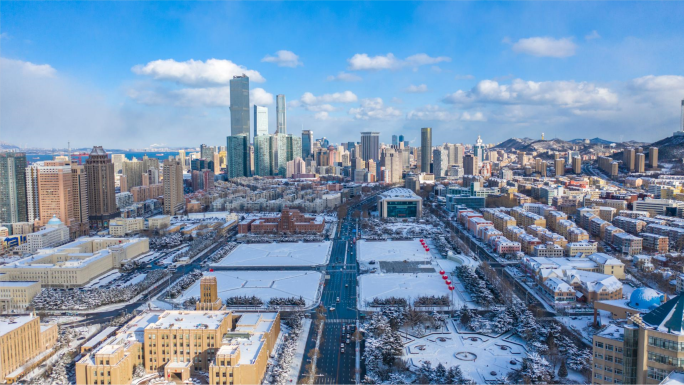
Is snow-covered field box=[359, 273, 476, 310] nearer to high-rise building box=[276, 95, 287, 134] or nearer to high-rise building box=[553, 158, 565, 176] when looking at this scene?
high-rise building box=[553, 158, 565, 176]

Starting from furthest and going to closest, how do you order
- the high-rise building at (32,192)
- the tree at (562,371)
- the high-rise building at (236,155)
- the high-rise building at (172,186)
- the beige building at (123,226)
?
1. the high-rise building at (236,155)
2. the high-rise building at (172,186)
3. the beige building at (123,226)
4. the high-rise building at (32,192)
5. the tree at (562,371)

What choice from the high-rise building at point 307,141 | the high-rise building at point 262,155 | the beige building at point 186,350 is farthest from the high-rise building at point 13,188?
the high-rise building at point 307,141

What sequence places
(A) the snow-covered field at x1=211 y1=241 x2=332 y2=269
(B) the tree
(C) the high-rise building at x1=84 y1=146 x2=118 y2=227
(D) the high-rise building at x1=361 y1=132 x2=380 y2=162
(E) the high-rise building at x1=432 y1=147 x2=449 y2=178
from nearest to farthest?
1. (B) the tree
2. (A) the snow-covered field at x1=211 y1=241 x2=332 y2=269
3. (C) the high-rise building at x1=84 y1=146 x2=118 y2=227
4. (E) the high-rise building at x1=432 y1=147 x2=449 y2=178
5. (D) the high-rise building at x1=361 y1=132 x2=380 y2=162

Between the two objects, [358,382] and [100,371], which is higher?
[100,371]

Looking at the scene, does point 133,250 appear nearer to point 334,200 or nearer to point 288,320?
point 288,320

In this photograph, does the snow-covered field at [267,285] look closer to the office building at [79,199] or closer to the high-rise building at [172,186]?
the office building at [79,199]

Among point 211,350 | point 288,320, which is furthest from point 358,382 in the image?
point 288,320

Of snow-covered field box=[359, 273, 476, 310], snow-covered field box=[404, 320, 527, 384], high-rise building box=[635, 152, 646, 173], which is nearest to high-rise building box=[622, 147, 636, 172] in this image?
high-rise building box=[635, 152, 646, 173]
